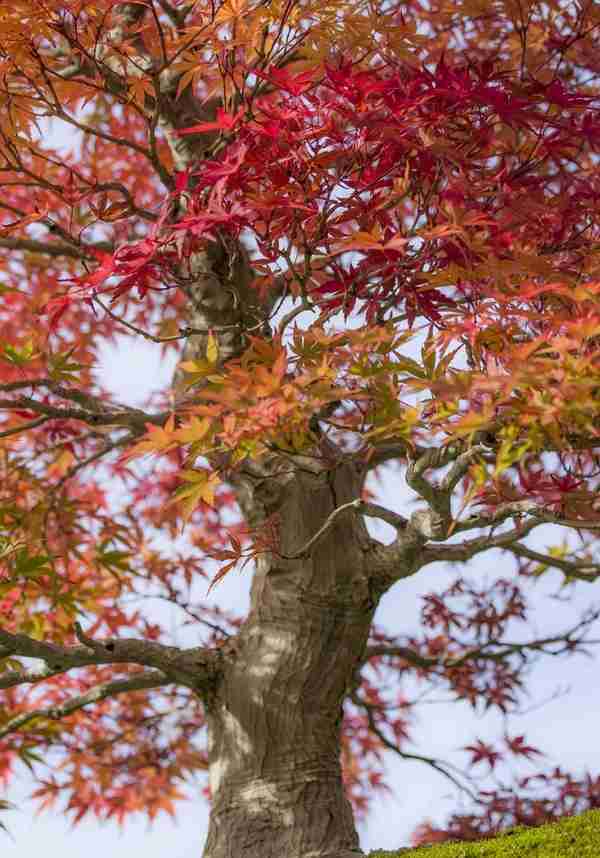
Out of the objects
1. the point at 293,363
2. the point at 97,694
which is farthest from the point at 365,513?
the point at 97,694

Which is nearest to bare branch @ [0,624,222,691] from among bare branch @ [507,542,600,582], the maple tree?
the maple tree

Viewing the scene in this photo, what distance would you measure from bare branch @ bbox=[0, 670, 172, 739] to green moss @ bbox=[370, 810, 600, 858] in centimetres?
88

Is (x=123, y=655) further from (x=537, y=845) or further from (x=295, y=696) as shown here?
(x=537, y=845)

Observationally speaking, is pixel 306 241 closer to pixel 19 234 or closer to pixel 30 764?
pixel 19 234

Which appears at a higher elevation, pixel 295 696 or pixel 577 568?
pixel 577 568

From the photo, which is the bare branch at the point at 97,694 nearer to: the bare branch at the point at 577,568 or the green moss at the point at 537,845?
the green moss at the point at 537,845

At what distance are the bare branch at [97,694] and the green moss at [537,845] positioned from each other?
881 millimetres

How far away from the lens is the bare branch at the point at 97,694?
3.44 m

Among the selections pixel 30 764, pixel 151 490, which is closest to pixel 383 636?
pixel 151 490

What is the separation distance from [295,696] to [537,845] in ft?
2.59

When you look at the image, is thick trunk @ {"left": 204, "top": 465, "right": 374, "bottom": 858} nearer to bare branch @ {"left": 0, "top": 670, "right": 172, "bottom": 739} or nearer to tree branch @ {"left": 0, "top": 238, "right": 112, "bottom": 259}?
bare branch @ {"left": 0, "top": 670, "right": 172, "bottom": 739}

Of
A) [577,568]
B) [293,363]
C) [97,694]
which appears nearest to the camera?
[293,363]

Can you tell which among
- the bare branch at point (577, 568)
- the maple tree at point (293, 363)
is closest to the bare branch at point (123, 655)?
the maple tree at point (293, 363)

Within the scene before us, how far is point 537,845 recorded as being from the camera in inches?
119
